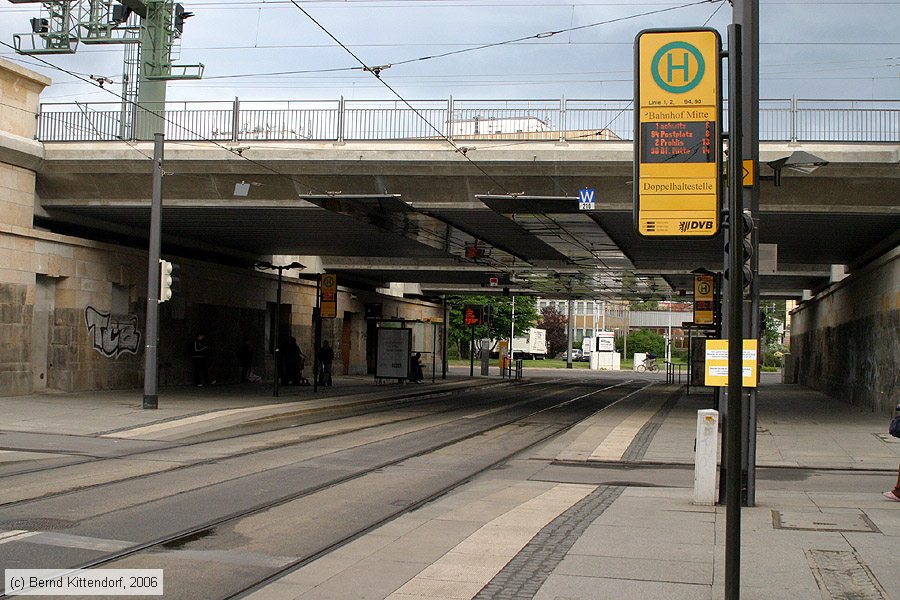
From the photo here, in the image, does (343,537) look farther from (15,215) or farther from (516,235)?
(516,235)

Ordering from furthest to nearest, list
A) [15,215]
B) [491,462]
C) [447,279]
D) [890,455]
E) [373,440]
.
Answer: [447,279] → [15,215] → [373,440] → [890,455] → [491,462]

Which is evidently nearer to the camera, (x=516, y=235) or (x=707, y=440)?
(x=707, y=440)

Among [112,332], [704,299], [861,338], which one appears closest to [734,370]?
[112,332]

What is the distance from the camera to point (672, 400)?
3472 centimetres

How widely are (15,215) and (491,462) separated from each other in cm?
1523

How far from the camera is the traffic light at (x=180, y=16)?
30203 millimetres

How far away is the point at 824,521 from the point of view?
9.93m

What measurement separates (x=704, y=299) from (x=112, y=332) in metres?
18.1

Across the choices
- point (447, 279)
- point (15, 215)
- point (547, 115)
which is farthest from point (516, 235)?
point (447, 279)

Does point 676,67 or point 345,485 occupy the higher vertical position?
point 676,67

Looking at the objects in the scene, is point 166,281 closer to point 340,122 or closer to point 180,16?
point 340,122

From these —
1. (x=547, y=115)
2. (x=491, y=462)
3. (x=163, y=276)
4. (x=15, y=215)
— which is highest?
(x=547, y=115)

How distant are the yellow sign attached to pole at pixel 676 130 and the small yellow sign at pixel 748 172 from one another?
Result: 7.74ft

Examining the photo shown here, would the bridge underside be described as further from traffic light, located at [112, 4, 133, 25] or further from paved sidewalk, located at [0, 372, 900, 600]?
traffic light, located at [112, 4, 133, 25]
